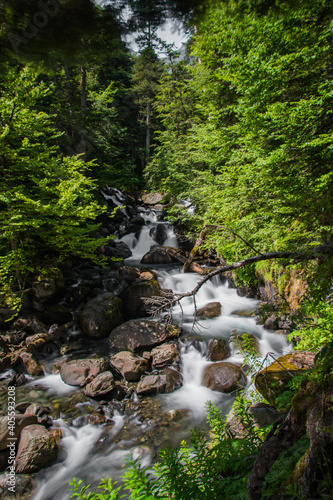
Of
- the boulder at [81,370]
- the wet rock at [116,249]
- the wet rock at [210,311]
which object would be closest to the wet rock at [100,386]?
the boulder at [81,370]

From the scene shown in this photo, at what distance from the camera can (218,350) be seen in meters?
7.45

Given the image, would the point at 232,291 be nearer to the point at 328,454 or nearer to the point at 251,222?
the point at 251,222

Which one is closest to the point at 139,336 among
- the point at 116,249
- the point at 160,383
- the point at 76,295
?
the point at 160,383

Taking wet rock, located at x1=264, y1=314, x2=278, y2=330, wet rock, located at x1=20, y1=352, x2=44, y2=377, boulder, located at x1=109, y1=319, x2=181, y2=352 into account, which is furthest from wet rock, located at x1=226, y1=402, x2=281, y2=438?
wet rock, located at x1=20, y1=352, x2=44, y2=377

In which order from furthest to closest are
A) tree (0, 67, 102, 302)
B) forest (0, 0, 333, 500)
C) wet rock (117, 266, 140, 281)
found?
wet rock (117, 266, 140, 281) → tree (0, 67, 102, 302) → forest (0, 0, 333, 500)

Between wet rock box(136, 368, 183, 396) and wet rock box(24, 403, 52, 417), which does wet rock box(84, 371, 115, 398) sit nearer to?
wet rock box(136, 368, 183, 396)

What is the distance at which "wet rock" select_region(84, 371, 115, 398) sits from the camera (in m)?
6.05

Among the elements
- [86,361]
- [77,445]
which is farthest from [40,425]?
[86,361]

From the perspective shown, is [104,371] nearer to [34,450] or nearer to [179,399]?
[179,399]

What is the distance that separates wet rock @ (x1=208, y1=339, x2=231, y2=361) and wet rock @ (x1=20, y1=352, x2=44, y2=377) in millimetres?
5217

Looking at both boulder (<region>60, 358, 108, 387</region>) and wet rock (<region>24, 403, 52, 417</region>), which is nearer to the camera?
wet rock (<region>24, 403, 52, 417</region>)

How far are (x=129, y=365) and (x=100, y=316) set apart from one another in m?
2.70

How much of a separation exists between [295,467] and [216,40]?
8362 mm

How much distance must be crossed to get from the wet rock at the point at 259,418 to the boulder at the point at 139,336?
4.19 m
